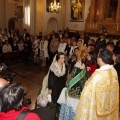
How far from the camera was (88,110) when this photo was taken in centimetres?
319

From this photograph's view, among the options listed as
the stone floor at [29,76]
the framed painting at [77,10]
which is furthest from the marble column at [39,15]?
the stone floor at [29,76]

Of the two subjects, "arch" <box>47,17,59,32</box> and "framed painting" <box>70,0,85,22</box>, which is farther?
"arch" <box>47,17,59,32</box>

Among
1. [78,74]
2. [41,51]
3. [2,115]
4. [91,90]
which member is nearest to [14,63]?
[41,51]

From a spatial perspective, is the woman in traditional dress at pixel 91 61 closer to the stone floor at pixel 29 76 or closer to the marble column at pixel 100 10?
the stone floor at pixel 29 76

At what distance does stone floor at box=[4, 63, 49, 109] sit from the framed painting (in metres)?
7.54

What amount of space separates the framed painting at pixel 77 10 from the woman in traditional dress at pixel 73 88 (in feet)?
41.8

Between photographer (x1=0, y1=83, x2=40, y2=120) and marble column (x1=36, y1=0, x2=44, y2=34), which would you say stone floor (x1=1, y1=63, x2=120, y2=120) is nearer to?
photographer (x1=0, y1=83, x2=40, y2=120)

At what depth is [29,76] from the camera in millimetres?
8633

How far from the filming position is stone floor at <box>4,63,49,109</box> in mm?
6921

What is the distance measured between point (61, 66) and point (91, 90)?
1.47 m

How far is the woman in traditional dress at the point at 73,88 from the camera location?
3.75 metres

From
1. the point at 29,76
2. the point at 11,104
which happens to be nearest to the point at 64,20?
the point at 29,76

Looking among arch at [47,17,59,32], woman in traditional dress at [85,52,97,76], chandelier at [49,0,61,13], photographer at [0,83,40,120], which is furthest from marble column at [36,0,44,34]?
photographer at [0,83,40,120]

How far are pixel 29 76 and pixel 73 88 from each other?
5097 mm
